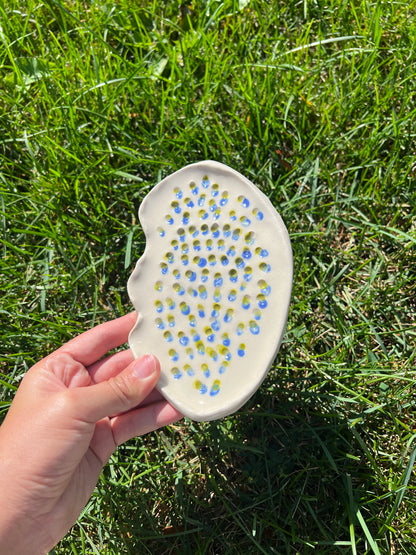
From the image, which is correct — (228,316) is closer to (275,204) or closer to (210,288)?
(210,288)

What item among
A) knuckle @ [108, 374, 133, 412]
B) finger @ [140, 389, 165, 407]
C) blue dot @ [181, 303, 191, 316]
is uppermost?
blue dot @ [181, 303, 191, 316]

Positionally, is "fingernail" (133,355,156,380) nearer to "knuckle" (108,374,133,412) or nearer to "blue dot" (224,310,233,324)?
"knuckle" (108,374,133,412)

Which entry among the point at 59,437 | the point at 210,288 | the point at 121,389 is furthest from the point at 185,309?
the point at 59,437

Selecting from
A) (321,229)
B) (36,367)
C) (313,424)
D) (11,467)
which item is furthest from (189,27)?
(11,467)

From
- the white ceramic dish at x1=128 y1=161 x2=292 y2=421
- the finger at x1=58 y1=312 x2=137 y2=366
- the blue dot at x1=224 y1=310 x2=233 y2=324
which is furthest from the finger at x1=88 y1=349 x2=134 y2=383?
the blue dot at x1=224 y1=310 x2=233 y2=324

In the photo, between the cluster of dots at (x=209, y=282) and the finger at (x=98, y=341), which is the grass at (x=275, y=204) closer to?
the finger at (x=98, y=341)

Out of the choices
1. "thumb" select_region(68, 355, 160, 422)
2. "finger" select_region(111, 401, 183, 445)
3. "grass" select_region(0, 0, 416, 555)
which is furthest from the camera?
"grass" select_region(0, 0, 416, 555)

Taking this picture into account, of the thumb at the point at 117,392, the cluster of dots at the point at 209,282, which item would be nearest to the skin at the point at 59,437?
the thumb at the point at 117,392
